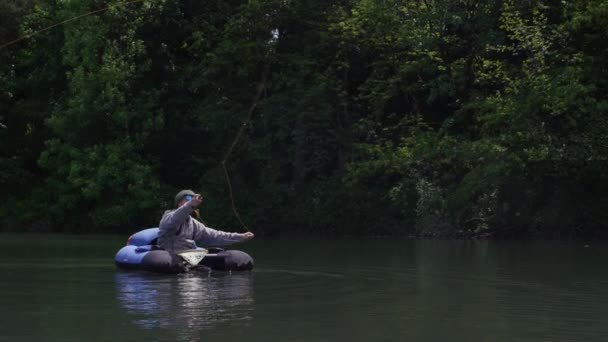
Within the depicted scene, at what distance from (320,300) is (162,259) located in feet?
14.3

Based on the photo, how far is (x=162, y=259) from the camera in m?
16.5

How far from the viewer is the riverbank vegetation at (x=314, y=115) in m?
29.0

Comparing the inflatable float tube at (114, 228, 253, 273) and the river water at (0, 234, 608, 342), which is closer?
the river water at (0, 234, 608, 342)

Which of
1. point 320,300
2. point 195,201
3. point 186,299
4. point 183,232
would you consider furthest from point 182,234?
point 320,300

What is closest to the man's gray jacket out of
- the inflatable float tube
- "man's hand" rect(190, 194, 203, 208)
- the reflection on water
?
the inflatable float tube

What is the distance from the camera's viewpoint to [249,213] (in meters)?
35.0

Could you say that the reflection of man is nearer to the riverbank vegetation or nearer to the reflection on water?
the reflection on water

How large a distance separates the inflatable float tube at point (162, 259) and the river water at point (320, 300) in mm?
201

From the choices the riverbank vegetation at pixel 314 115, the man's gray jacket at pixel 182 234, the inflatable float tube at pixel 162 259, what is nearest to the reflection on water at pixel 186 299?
the inflatable float tube at pixel 162 259

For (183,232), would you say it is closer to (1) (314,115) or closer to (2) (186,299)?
(2) (186,299)

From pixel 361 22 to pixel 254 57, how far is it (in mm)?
3821

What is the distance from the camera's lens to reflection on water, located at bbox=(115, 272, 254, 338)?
1059cm

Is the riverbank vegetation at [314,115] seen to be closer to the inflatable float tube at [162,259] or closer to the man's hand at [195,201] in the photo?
the inflatable float tube at [162,259]

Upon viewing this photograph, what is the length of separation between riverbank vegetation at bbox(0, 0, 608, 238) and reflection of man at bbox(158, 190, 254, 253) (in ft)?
43.3
